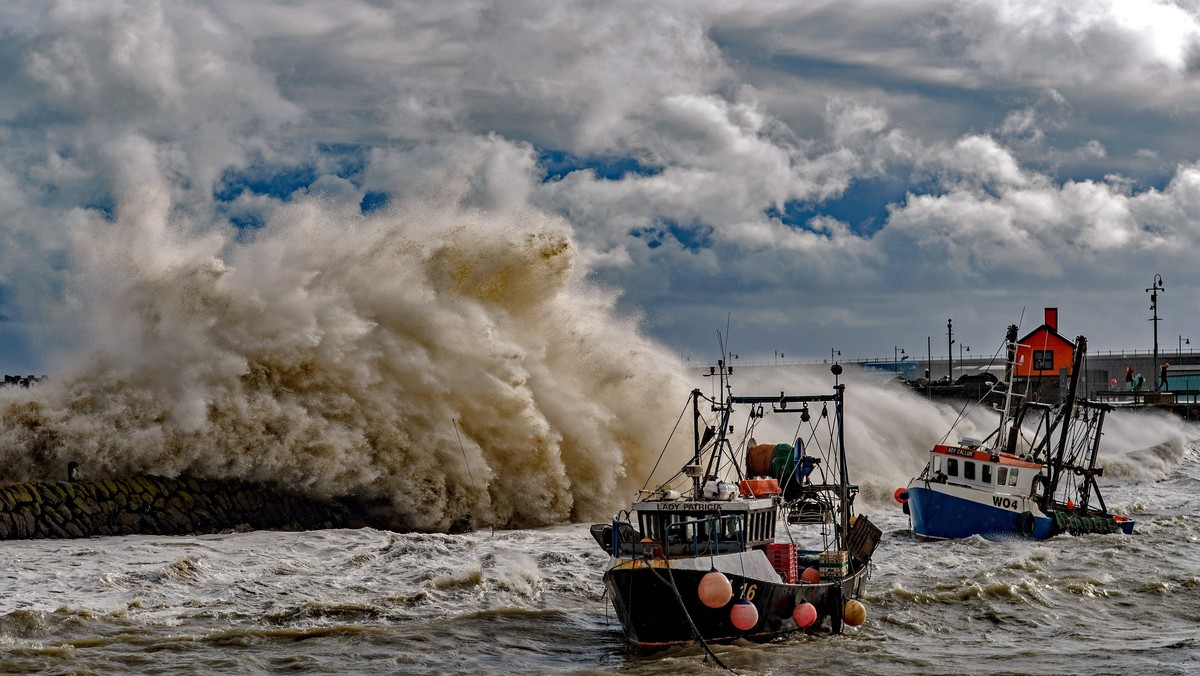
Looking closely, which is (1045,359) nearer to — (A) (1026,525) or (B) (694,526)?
(A) (1026,525)

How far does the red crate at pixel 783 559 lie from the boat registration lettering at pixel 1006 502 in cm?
1635

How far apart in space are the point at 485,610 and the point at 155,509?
10536mm

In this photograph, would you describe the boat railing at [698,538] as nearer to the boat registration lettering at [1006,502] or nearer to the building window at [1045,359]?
the boat registration lettering at [1006,502]

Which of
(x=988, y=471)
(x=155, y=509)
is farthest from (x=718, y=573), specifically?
(x=988, y=471)

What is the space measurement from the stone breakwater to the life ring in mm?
17608

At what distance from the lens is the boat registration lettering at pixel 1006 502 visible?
3462 centimetres

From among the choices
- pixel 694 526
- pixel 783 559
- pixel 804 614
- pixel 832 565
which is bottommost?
pixel 804 614

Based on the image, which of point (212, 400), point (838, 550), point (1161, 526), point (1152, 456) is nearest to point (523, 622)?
point (838, 550)

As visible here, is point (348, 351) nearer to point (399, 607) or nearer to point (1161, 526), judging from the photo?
point (399, 607)

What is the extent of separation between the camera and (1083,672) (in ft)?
60.0

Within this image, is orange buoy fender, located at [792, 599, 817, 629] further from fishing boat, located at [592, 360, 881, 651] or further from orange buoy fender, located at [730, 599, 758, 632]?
orange buoy fender, located at [730, 599, 758, 632]

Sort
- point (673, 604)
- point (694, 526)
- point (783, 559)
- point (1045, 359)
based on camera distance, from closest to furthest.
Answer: point (673, 604)
point (694, 526)
point (783, 559)
point (1045, 359)

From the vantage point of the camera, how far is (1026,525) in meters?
34.3

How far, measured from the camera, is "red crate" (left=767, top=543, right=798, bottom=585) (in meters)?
20.2
